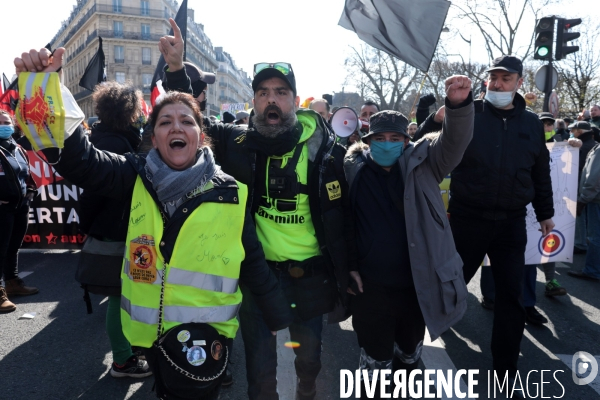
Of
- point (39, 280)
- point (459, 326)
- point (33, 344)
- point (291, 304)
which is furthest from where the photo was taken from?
point (39, 280)

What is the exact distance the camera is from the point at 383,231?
244 cm

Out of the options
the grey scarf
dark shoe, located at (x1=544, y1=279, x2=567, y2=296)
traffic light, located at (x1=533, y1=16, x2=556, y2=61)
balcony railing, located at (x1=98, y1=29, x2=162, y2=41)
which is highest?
balcony railing, located at (x1=98, y1=29, x2=162, y2=41)

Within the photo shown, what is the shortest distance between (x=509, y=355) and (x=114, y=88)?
3.25m

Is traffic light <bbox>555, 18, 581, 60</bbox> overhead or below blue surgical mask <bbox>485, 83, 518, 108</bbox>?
overhead

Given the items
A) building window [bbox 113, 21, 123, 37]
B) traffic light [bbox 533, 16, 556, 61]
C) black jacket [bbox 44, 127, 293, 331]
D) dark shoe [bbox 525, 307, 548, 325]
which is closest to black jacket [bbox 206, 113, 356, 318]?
black jacket [bbox 44, 127, 293, 331]

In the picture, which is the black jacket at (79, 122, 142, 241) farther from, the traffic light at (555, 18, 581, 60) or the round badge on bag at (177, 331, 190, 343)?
the traffic light at (555, 18, 581, 60)

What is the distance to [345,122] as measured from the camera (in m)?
5.43

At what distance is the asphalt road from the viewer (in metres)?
2.92

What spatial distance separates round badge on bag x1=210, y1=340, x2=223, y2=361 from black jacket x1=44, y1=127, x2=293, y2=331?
0.36m

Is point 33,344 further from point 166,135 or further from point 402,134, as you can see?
point 402,134

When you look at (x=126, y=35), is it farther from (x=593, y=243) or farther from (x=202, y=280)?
(x=202, y=280)

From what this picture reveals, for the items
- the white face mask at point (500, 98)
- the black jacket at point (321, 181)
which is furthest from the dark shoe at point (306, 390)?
the white face mask at point (500, 98)

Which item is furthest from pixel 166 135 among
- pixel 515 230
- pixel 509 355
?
pixel 509 355

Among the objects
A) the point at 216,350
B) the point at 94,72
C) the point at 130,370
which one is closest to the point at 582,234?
the point at 130,370
